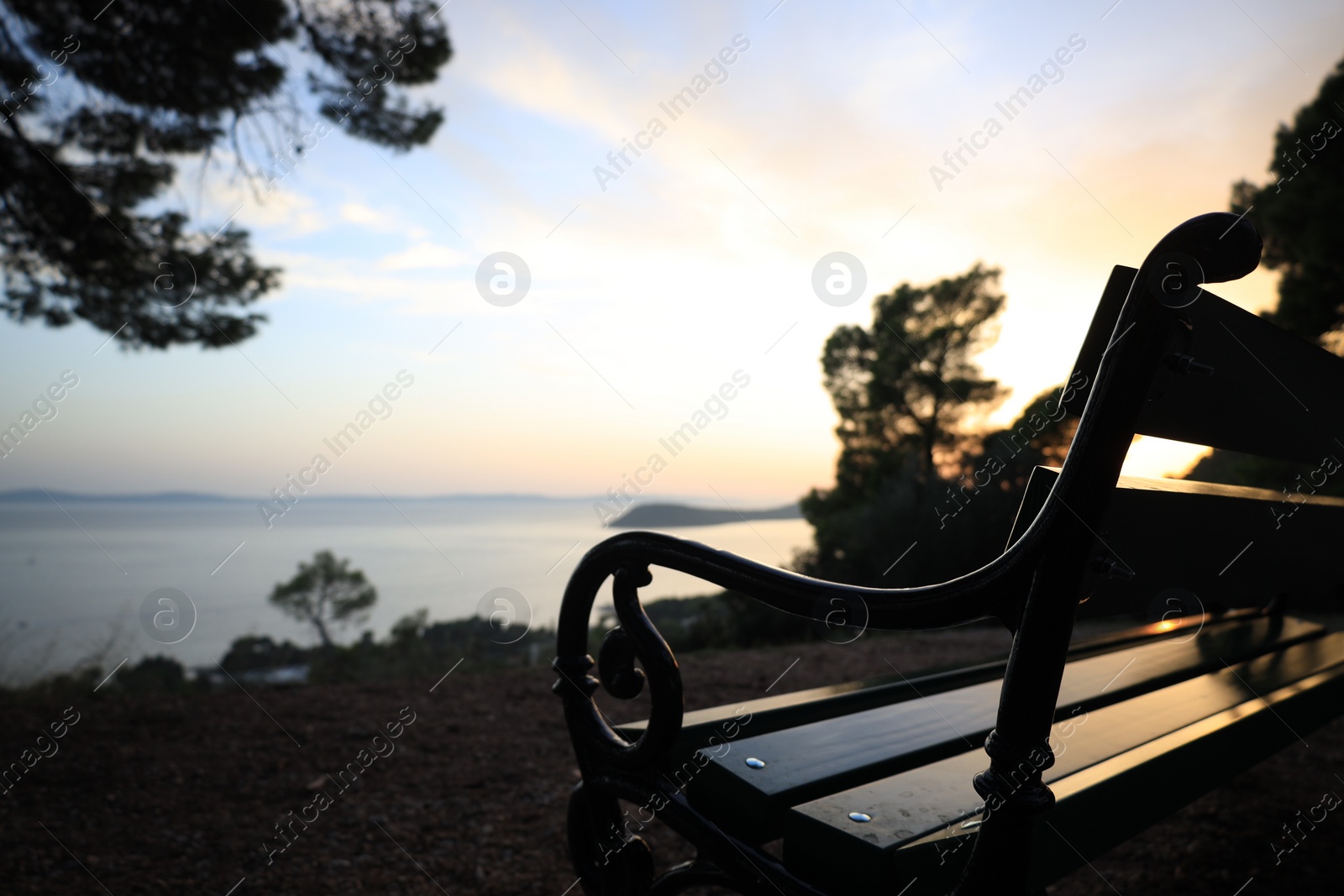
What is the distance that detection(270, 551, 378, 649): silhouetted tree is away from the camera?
6922 millimetres

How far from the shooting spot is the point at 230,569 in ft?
29.5

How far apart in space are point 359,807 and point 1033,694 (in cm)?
273

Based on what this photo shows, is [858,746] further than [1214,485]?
No

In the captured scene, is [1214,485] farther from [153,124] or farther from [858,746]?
[153,124]

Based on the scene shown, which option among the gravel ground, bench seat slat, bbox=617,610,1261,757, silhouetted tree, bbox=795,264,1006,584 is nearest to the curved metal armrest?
bench seat slat, bbox=617,610,1261,757

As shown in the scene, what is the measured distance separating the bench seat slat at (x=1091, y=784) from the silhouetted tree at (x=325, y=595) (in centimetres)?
659

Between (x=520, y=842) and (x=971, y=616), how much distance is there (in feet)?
7.17

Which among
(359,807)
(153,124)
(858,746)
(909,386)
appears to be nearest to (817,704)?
(858,746)

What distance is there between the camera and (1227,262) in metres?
0.79

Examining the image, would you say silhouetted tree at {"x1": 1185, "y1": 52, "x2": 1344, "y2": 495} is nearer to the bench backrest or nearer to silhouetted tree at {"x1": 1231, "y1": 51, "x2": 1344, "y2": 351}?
silhouetted tree at {"x1": 1231, "y1": 51, "x2": 1344, "y2": 351}

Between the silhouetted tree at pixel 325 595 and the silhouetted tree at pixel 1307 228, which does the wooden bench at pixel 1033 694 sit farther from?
the silhouetted tree at pixel 1307 228

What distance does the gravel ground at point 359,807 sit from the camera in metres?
2.29

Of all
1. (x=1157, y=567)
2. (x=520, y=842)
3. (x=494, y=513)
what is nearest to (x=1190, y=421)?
(x=1157, y=567)

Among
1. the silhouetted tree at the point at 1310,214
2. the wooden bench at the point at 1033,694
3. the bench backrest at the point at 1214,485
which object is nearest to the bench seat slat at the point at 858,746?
the wooden bench at the point at 1033,694
